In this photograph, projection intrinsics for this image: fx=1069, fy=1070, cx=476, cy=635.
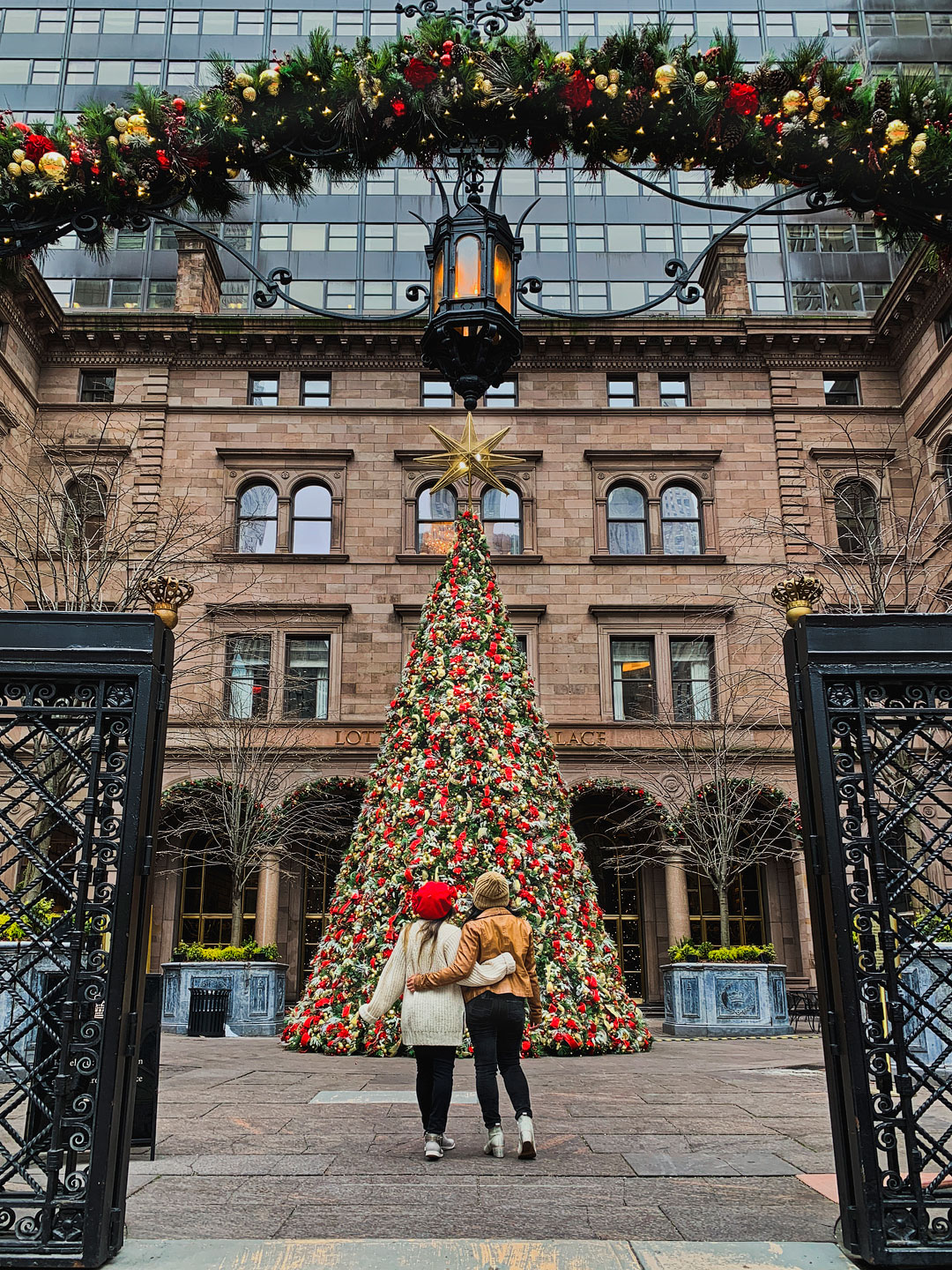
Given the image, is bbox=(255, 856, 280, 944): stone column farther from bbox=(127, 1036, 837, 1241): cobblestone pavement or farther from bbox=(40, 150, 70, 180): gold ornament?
bbox=(40, 150, 70, 180): gold ornament

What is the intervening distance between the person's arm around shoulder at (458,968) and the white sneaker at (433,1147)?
87 cm

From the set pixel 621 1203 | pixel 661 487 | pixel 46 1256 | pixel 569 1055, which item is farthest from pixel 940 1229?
pixel 661 487

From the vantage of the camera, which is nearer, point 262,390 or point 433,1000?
point 433,1000

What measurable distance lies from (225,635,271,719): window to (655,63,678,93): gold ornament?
75.2 ft

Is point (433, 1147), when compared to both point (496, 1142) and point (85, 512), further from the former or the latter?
point (85, 512)

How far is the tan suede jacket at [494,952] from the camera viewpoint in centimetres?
666

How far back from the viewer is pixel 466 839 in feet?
42.5

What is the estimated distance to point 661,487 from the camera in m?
29.6

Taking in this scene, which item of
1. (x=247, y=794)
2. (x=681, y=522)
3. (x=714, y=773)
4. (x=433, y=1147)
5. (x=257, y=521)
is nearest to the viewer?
(x=433, y=1147)

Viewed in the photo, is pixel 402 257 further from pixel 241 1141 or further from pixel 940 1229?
pixel 940 1229

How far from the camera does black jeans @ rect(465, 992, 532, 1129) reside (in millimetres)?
6633

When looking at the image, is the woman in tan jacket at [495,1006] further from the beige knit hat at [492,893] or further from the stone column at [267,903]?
the stone column at [267,903]

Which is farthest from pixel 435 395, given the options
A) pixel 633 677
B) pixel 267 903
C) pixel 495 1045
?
pixel 495 1045

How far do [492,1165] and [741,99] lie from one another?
19.7ft
